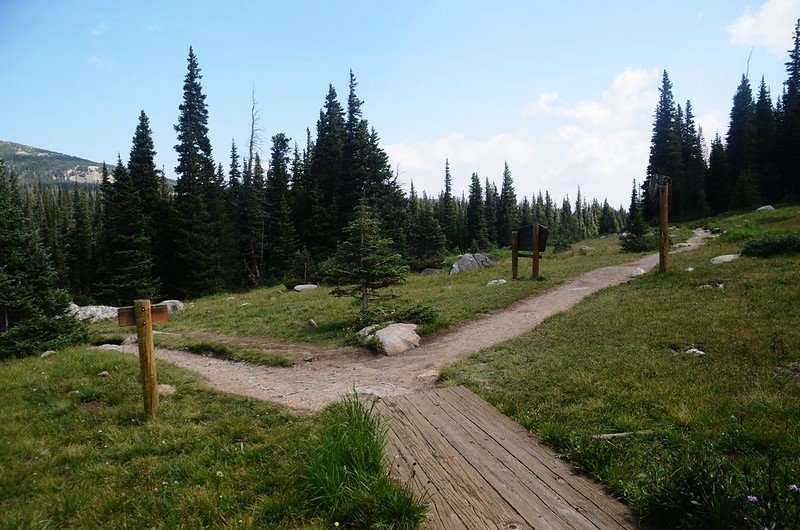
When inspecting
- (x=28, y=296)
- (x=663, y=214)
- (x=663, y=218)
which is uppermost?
(x=663, y=214)

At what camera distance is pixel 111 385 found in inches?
346

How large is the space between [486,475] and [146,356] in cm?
603

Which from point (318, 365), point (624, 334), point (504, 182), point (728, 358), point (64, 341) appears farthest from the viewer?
point (504, 182)

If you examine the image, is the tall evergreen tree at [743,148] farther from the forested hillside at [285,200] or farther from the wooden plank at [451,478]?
the wooden plank at [451,478]

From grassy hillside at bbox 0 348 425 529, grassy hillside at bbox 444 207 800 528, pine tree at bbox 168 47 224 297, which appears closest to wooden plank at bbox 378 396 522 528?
grassy hillside at bbox 0 348 425 529

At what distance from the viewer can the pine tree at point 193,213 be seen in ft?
127

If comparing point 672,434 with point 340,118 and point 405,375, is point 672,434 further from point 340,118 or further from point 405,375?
point 340,118

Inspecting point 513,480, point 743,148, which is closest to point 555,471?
point 513,480

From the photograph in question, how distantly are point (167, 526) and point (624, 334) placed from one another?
9164mm

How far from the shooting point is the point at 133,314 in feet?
23.7

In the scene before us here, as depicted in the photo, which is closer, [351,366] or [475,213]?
[351,366]

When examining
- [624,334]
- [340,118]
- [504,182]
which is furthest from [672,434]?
[504,182]

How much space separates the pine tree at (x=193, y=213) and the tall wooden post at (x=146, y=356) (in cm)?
3400

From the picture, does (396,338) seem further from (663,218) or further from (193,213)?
(193,213)
